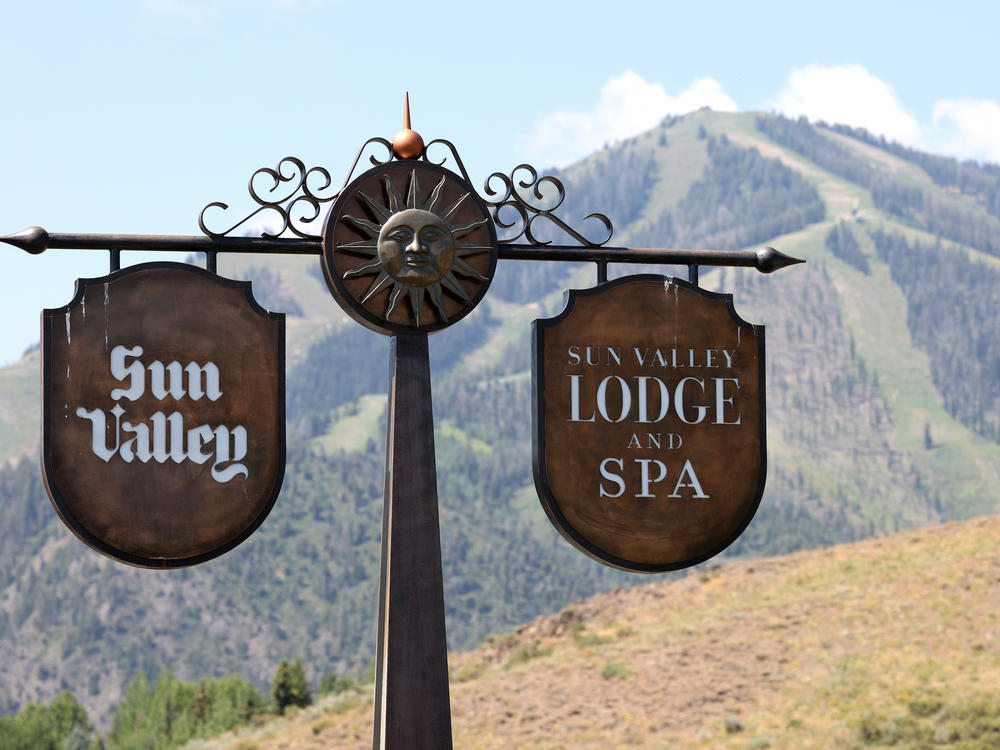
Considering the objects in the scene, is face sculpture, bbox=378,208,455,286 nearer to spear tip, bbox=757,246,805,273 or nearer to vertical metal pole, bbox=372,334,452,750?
vertical metal pole, bbox=372,334,452,750

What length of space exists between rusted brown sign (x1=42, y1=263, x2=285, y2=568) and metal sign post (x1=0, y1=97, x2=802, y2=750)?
0.22 metres

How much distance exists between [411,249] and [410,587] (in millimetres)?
1676

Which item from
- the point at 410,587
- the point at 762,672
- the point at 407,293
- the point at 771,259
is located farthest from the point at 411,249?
the point at 762,672

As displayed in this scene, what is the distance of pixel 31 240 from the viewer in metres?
7.30

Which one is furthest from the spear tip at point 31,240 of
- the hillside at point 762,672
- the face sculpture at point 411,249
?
the hillside at point 762,672

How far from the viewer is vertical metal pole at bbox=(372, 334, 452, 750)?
714cm

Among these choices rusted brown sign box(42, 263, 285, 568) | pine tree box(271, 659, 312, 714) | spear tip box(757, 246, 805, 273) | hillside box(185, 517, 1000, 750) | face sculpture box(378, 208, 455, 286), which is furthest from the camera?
pine tree box(271, 659, 312, 714)

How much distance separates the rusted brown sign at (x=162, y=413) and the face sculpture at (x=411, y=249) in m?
0.72

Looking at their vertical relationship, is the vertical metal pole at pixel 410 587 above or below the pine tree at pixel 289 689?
above

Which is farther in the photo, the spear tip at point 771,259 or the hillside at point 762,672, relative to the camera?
the hillside at point 762,672

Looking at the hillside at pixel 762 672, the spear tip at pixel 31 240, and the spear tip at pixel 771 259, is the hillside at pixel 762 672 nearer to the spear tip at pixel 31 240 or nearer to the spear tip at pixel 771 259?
the spear tip at pixel 771 259

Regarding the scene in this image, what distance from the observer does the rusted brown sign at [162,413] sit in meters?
7.06

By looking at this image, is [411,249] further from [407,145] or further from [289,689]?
[289,689]

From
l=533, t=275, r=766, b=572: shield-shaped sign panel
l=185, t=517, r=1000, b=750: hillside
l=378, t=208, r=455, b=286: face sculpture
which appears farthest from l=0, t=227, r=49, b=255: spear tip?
l=185, t=517, r=1000, b=750: hillside
